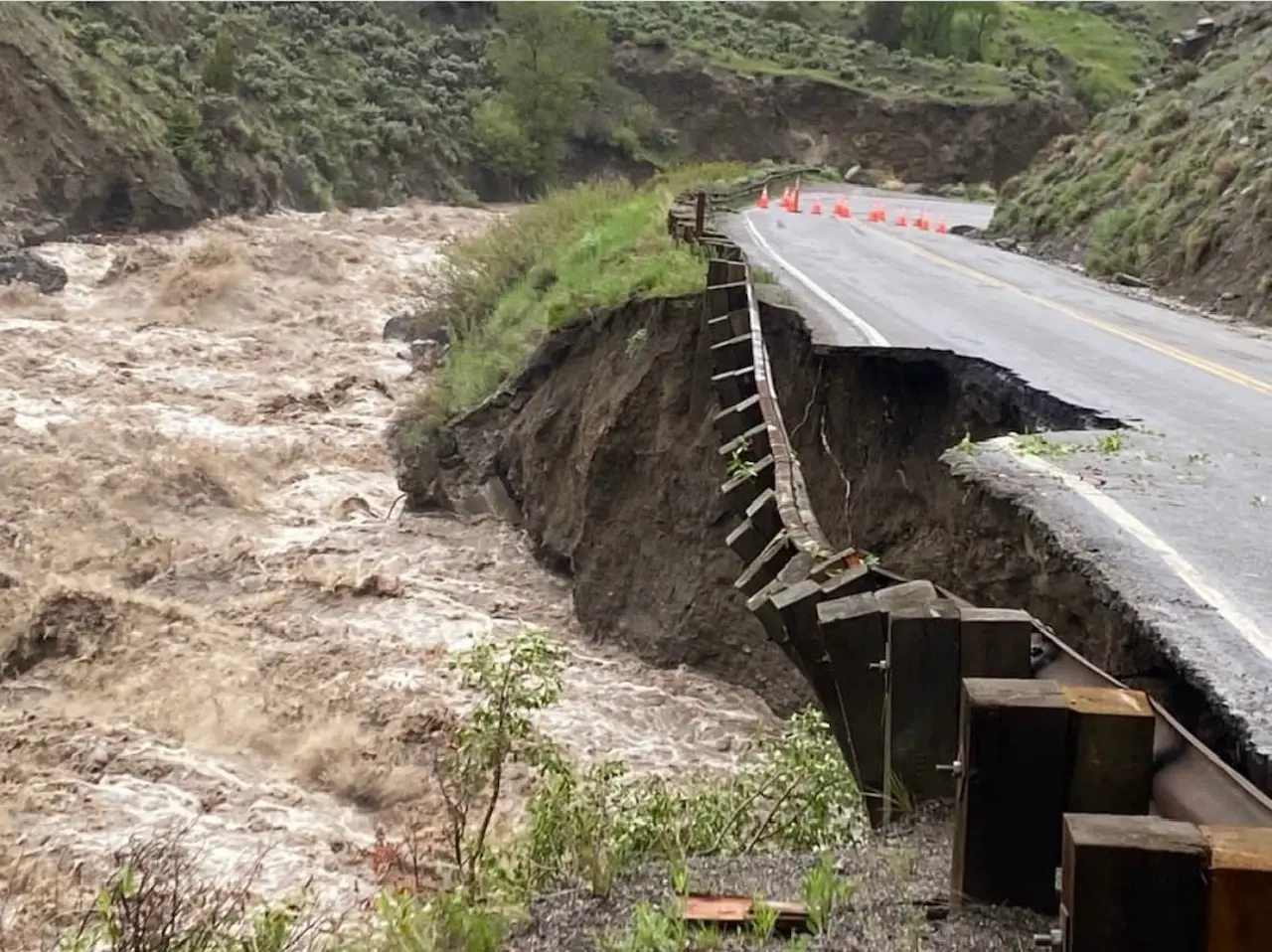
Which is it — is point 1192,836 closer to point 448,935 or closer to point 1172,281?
point 448,935

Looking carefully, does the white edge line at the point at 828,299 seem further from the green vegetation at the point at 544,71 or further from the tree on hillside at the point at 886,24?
the tree on hillside at the point at 886,24

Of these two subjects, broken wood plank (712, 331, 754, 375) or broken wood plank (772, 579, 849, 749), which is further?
broken wood plank (712, 331, 754, 375)

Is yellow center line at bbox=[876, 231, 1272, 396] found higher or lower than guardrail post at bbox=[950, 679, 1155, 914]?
lower

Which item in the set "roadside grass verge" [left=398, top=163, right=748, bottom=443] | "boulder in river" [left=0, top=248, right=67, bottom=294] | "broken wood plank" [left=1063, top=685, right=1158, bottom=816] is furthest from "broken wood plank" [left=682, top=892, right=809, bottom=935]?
"boulder in river" [left=0, top=248, right=67, bottom=294]

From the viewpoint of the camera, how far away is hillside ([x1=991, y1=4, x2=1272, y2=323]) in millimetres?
15977

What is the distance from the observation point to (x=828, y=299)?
13.8 meters

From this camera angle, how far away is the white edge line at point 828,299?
11.0 metres

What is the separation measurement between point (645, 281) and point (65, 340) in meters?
14.0

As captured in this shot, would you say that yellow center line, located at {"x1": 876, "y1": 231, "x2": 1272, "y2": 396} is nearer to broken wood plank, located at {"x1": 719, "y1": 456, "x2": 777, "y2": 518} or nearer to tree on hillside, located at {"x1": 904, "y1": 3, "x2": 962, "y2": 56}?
broken wood plank, located at {"x1": 719, "y1": 456, "x2": 777, "y2": 518}

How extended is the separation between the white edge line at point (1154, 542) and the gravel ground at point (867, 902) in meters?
1.48

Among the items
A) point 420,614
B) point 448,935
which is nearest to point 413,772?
point 420,614

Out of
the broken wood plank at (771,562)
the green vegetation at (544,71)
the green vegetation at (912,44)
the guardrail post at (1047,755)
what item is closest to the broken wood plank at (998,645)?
the guardrail post at (1047,755)

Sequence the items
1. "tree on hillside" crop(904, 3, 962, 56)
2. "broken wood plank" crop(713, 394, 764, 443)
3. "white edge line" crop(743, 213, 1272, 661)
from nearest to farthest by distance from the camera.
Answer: "white edge line" crop(743, 213, 1272, 661) → "broken wood plank" crop(713, 394, 764, 443) → "tree on hillside" crop(904, 3, 962, 56)

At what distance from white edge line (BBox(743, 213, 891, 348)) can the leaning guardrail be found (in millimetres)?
5704
